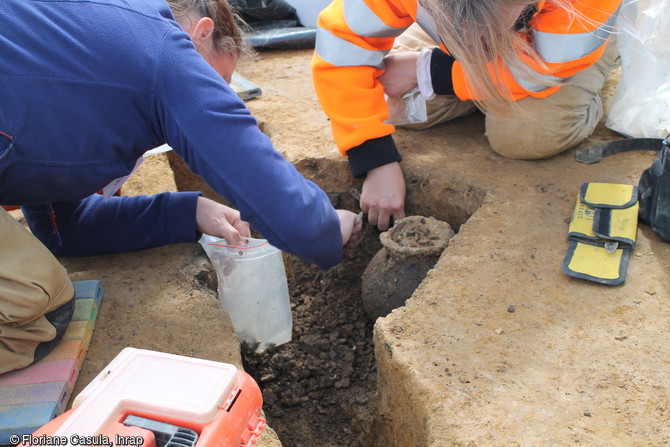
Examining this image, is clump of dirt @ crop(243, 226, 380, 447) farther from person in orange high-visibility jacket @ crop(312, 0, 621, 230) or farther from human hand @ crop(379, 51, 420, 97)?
human hand @ crop(379, 51, 420, 97)

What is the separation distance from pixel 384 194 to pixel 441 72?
488 millimetres

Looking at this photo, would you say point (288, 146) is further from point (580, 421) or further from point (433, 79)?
point (580, 421)

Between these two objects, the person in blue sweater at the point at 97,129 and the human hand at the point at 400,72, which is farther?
the human hand at the point at 400,72

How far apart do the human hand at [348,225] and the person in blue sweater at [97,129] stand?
0.33 meters

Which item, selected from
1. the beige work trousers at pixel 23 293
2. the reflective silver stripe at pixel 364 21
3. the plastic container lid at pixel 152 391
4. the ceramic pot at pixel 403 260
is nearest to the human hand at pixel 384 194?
the ceramic pot at pixel 403 260

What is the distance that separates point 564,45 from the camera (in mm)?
1752

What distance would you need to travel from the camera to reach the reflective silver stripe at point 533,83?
6.19ft

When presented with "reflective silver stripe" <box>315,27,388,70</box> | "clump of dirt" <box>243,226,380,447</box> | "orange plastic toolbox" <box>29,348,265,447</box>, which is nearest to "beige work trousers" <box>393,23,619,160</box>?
"reflective silver stripe" <box>315,27,388,70</box>

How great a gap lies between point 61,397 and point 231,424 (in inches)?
22.8

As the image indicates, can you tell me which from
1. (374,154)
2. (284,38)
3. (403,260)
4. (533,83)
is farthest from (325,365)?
(284,38)

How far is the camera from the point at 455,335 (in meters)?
1.43

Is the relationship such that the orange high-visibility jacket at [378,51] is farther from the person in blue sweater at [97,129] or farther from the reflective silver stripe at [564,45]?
Result: the person in blue sweater at [97,129]

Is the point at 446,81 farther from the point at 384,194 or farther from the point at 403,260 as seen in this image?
the point at 403,260

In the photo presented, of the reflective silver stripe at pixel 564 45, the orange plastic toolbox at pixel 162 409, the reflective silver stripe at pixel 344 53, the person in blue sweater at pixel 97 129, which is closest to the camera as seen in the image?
the orange plastic toolbox at pixel 162 409
